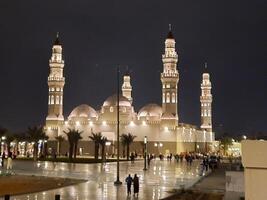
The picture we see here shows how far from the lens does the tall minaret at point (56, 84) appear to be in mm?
76062

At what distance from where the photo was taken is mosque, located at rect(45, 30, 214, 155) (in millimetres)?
70500

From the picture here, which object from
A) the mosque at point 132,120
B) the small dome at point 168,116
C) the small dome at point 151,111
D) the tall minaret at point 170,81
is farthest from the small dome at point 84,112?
the tall minaret at point 170,81

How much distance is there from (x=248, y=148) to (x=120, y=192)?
17093 mm

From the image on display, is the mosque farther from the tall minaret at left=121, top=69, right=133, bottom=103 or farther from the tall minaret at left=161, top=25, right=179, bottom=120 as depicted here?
the tall minaret at left=121, top=69, right=133, bottom=103

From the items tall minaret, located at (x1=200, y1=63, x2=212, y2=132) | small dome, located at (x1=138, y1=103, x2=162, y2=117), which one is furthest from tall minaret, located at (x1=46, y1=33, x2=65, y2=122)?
tall minaret, located at (x1=200, y1=63, x2=212, y2=132)

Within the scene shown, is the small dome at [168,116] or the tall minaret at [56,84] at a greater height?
the tall minaret at [56,84]

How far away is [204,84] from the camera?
302 feet

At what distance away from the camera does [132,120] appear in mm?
72875

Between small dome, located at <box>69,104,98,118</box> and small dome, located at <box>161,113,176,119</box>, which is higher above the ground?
small dome, located at <box>69,104,98,118</box>

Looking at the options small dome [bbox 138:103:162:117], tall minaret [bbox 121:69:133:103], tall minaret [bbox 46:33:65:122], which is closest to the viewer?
small dome [bbox 138:103:162:117]

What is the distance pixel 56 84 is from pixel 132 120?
15559mm

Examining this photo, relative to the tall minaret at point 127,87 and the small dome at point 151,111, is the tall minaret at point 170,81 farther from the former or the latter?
the tall minaret at point 127,87

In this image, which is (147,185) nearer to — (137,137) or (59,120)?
(137,137)

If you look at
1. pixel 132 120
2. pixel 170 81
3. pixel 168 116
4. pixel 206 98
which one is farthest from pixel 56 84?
pixel 206 98
